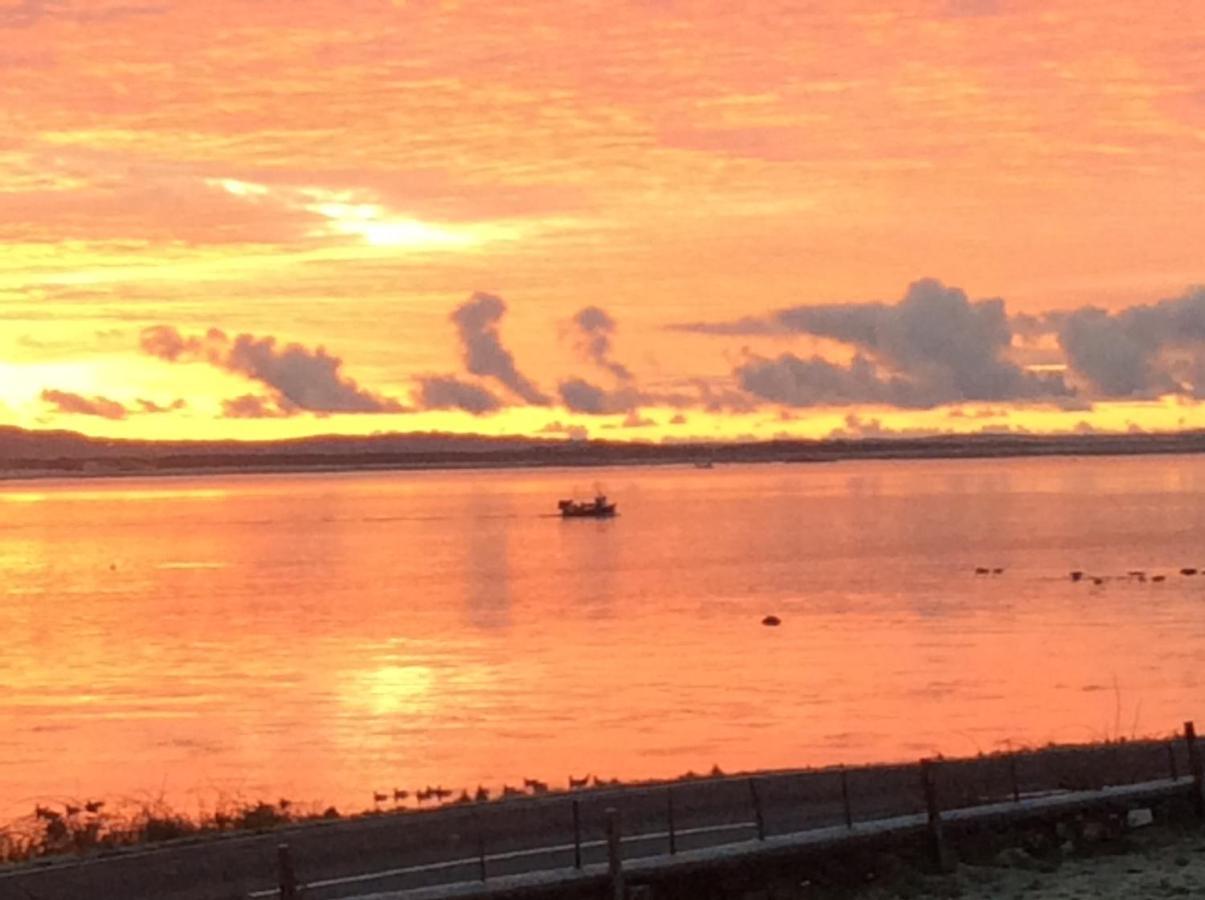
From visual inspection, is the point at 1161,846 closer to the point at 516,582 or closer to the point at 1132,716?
the point at 1132,716

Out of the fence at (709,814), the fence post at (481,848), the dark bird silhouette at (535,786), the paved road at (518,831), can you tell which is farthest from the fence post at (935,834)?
the dark bird silhouette at (535,786)

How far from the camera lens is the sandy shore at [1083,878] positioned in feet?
68.6

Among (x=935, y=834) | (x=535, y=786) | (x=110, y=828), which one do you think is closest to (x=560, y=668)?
(x=535, y=786)

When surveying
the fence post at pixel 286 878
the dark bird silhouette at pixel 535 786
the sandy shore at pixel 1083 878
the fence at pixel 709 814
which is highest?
the fence post at pixel 286 878

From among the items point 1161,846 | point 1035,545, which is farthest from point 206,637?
point 1035,545

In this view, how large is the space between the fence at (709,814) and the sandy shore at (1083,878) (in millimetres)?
653

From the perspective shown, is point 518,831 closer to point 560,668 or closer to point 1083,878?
point 1083,878

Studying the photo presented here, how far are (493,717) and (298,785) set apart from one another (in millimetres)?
12131

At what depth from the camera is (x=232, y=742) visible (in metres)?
49.9

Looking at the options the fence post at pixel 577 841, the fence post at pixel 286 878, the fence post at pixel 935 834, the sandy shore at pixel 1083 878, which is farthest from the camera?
the fence post at pixel 935 834

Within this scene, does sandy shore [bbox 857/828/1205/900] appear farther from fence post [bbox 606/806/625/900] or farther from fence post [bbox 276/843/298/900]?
fence post [bbox 276/843/298/900]

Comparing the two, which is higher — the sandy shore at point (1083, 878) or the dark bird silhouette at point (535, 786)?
the dark bird silhouette at point (535, 786)

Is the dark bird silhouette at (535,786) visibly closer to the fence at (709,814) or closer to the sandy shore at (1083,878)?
the fence at (709,814)

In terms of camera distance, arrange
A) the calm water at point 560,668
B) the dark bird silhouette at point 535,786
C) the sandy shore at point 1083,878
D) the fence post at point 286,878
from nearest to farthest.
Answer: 1. the fence post at point 286,878
2. the sandy shore at point 1083,878
3. the dark bird silhouette at point 535,786
4. the calm water at point 560,668
